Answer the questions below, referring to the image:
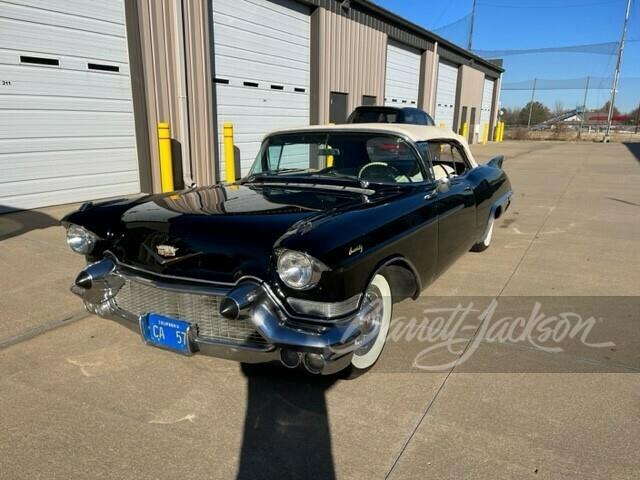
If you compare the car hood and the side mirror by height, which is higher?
the side mirror

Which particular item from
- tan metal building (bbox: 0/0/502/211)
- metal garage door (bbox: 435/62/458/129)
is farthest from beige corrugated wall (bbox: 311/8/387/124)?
metal garage door (bbox: 435/62/458/129)

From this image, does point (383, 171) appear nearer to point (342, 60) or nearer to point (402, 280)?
point (402, 280)

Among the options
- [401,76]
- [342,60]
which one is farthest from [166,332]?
[401,76]

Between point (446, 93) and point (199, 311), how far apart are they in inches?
936

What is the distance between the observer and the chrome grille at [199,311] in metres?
2.47

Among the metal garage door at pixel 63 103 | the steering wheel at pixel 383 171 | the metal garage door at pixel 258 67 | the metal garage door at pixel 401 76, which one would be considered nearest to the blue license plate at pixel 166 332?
the steering wheel at pixel 383 171

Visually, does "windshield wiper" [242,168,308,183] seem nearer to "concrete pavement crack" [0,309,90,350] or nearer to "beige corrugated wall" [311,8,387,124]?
"concrete pavement crack" [0,309,90,350]

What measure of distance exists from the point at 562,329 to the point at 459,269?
1.51 meters

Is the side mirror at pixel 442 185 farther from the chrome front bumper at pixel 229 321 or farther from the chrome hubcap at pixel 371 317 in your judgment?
the chrome front bumper at pixel 229 321

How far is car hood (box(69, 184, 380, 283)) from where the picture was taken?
8.11 feet

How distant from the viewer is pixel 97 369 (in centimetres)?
296

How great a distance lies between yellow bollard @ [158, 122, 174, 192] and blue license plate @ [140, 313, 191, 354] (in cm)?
574

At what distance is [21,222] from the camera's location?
Result: 639cm

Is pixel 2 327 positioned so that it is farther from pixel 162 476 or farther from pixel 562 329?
pixel 562 329
